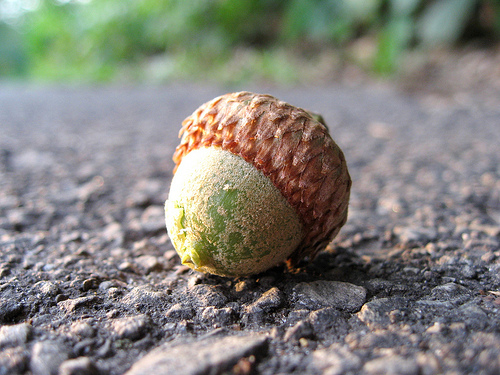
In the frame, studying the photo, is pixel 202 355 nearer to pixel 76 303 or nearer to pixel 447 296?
pixel 76 303

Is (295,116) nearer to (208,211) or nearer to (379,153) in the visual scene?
(208,211)

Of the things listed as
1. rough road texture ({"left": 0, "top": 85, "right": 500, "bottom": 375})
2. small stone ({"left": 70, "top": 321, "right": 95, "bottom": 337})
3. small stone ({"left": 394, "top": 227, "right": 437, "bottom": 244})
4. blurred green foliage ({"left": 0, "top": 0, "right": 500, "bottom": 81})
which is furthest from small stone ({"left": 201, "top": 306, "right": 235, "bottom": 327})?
blurred green foliage ({"left": 0, "top": 0, "right": 500, "bottom": 81})

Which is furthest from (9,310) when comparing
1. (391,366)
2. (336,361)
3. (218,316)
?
(391,366)

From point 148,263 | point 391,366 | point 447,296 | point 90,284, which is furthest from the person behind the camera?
point 148,263

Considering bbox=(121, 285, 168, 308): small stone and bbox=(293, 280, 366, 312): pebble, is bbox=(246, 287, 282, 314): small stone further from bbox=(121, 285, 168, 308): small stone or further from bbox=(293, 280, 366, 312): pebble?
bbox=(121, 285, 168, 308): small stone

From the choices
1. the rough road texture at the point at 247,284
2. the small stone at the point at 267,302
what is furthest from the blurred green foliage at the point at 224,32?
the small stone at the point at 267,302
